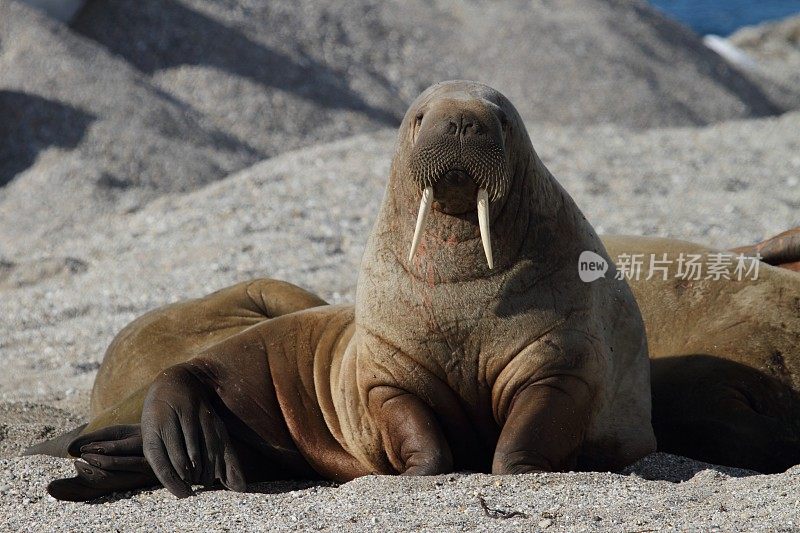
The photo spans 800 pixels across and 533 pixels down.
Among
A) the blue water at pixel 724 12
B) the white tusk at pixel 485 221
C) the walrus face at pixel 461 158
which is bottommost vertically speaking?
the blue water at pixel 724 12

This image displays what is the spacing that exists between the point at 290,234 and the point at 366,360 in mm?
4643

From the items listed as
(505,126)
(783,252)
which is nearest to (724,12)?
(783,252)

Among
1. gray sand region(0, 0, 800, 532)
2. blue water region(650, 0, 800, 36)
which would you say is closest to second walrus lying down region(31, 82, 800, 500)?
gray sand region(0, 0, 800, 532)

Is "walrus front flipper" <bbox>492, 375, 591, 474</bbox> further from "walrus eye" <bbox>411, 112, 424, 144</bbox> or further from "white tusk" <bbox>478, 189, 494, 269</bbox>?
"walrus eye" <bbox>411, 112, 424, 144</bbox>

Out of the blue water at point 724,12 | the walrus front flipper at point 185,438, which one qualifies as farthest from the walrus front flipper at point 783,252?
the blue water at point 724,12

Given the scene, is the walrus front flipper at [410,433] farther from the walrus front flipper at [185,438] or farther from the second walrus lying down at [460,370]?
the walrus front flipper at [185,438]

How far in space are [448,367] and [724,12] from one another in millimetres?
35626

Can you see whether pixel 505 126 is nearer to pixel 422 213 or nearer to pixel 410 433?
pixel 422 213

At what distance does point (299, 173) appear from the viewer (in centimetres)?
1084

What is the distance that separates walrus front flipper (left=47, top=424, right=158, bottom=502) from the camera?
465cm

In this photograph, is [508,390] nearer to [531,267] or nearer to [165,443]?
[531,267]

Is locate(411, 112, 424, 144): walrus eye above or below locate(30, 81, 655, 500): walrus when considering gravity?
above

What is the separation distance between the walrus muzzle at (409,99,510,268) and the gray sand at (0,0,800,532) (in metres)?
0.90

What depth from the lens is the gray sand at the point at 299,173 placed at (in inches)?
162
